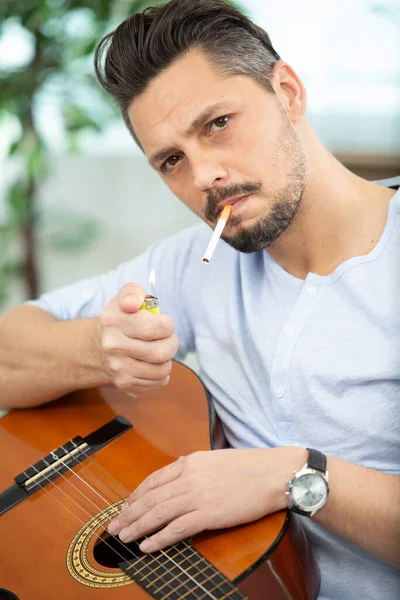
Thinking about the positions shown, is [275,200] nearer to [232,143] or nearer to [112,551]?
[232,143]

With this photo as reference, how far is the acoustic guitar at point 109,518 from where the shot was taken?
3.06 ft

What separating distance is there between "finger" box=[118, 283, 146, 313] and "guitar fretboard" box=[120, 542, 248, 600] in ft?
1.22

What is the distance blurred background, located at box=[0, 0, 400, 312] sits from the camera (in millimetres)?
2225

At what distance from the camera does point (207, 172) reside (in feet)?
3.96

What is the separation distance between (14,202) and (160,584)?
6.06 feet

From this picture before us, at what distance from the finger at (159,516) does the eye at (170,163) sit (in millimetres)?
654

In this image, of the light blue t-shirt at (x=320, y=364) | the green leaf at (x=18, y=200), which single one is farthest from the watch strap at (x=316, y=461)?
the green leaf at (x=18, y=200)

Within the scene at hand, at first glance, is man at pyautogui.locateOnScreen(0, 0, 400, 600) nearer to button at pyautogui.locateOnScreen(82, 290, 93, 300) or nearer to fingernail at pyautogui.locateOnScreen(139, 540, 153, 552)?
fingernail at pyautogui.locateOnScreen(139, 540, 153, 552)

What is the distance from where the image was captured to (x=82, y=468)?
1213 mm

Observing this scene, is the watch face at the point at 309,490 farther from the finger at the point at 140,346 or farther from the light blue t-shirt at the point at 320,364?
the finger at the point at 140,346

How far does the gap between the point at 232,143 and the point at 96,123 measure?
46.0 inches

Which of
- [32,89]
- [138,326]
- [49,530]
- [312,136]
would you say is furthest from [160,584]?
[32,89]

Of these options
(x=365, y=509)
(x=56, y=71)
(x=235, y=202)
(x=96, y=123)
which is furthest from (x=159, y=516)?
(x=56, y=71)

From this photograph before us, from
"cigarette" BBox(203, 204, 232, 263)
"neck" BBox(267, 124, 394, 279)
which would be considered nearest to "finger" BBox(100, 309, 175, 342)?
"cigarette" BBox(203, 204, 232, 263)
